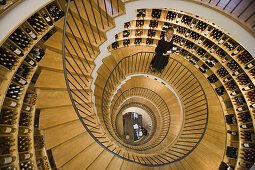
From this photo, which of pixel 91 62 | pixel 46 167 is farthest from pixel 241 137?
pixel 46 167

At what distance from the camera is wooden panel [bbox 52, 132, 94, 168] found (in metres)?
3.02

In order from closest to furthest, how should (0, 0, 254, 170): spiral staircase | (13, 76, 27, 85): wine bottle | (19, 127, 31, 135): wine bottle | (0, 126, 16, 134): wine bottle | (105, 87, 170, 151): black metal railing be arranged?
(0, 0, 254, 170): spiral staircase < (0, 126, 16, 134): wine bottle < (13, 76, 27, 85): wine bottle < (19, 127, 31, 135): wine bottle < (105, 87, 170, 151): black metal railing

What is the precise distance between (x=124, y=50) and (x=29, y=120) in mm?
5419

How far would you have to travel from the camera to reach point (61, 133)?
10.3 feet

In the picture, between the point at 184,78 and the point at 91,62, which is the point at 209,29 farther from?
the point at 91,62

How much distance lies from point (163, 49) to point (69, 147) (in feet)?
14.5

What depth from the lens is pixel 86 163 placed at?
3455 mm

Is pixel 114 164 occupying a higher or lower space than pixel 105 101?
lower

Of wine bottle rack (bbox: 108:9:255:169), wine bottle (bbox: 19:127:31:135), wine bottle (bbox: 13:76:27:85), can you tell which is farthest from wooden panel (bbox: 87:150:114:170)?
wine bottle rack (bbox: 108:9:255:169)

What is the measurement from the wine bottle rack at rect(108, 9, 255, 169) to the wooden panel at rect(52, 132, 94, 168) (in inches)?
205

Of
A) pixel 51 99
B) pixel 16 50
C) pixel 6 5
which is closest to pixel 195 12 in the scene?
pixel 6 5

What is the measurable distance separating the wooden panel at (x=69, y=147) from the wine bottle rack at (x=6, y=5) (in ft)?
10.5

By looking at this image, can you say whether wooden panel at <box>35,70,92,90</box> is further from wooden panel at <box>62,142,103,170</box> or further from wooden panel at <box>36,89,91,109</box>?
wooden panel at <box>62,142,103,170</box>

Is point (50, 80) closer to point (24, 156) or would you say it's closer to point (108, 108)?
point (24, 156)
